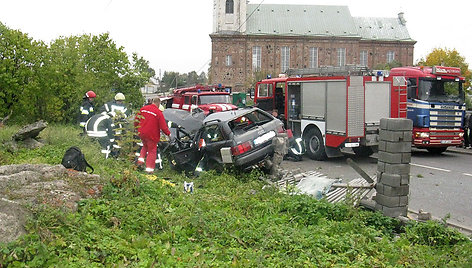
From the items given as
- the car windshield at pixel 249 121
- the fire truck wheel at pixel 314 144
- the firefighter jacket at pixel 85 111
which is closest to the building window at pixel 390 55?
the fire truck wheel at pixel 314 144

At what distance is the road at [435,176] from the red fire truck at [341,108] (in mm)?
655

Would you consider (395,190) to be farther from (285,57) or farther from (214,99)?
(285,57)

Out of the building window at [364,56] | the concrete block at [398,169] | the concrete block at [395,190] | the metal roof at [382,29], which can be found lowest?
the concrete block at [395,190]

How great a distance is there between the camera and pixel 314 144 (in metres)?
13.8

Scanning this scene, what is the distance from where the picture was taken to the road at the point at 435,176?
7914 mm

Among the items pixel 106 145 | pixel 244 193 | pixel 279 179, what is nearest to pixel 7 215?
pixel 244 193

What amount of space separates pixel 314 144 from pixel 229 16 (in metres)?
47.3

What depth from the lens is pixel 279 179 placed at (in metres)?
9.41

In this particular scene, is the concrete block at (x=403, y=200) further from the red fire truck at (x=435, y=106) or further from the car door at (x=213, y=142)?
the red fire truck at (x=435, y=106)

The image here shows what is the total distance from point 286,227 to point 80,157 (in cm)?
423

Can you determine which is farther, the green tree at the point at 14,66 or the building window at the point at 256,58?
the building window at the point at 256,58

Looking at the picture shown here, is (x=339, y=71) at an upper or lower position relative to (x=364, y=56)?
lower

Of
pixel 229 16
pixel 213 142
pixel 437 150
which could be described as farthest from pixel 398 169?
pixel 229 16

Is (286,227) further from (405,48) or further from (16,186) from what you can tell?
(405,48)
